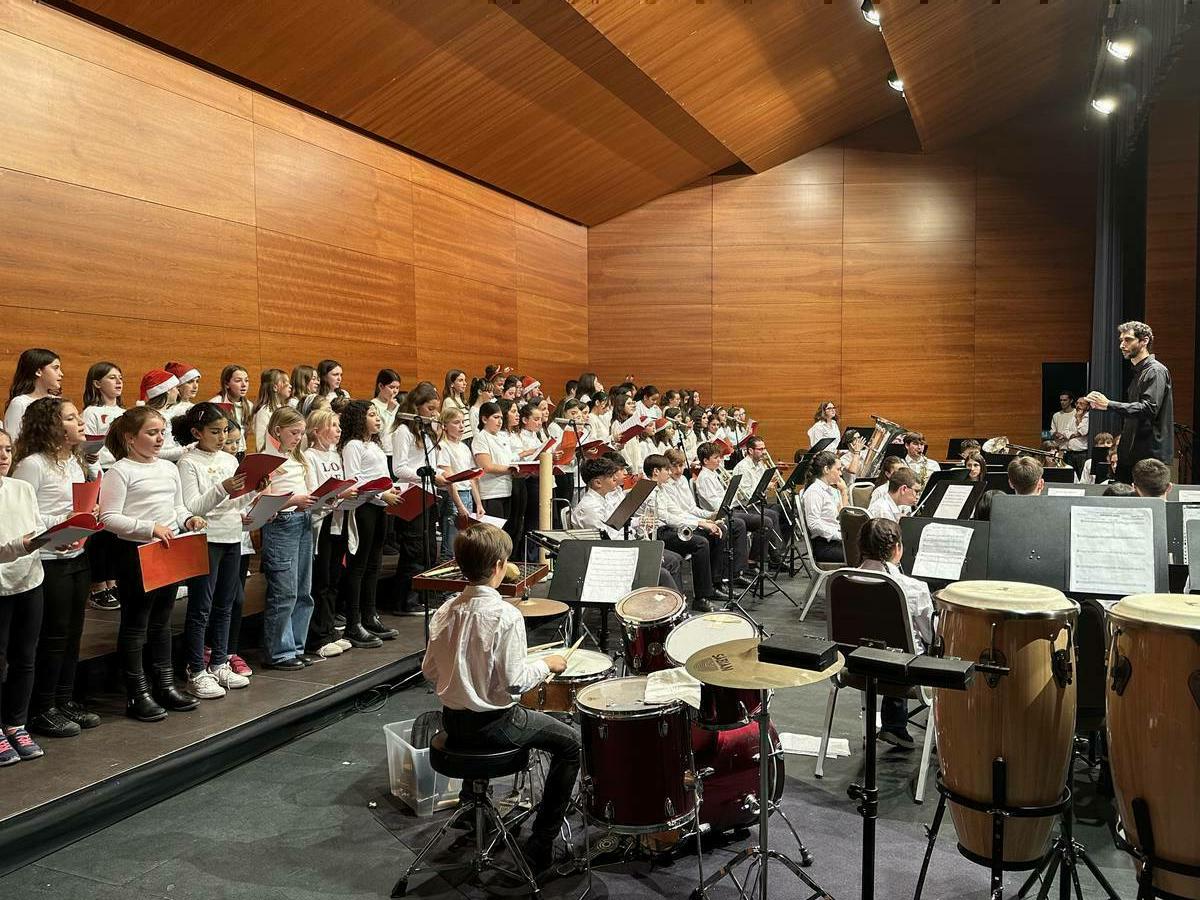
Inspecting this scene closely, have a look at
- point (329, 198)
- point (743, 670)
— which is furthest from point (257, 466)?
point (329, 198)

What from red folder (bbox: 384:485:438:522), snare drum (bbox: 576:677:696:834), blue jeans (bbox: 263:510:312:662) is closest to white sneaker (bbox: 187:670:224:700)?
blue jeans (bbox: 263:510:312:662)

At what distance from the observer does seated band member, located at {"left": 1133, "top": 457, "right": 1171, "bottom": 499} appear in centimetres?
488

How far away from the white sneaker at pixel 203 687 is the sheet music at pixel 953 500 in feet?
13.7

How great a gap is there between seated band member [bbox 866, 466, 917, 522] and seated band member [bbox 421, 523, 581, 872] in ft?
11.8

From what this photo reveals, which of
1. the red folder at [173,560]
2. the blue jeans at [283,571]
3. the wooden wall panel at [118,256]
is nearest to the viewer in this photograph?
the red folder at [173,560]

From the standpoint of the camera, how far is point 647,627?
3.99 meters

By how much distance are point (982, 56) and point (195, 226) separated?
1006cm

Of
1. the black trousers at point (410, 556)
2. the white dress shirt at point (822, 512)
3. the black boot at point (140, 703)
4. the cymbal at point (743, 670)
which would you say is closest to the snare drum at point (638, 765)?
the cymbal at point (743, 670)

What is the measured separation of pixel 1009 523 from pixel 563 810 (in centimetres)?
209

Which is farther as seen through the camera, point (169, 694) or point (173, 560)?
point (169, 694)

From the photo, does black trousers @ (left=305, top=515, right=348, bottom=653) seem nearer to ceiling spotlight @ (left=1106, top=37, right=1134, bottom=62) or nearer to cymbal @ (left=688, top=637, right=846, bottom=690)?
cymbal @ (left=688, top=637, right=846, bottom=690)

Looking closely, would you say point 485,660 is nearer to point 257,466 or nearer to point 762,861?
point 762,861

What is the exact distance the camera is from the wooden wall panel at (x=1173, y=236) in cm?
1442

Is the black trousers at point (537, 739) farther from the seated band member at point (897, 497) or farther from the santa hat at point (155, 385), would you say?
Result: the seated band member at point (897, 497)
